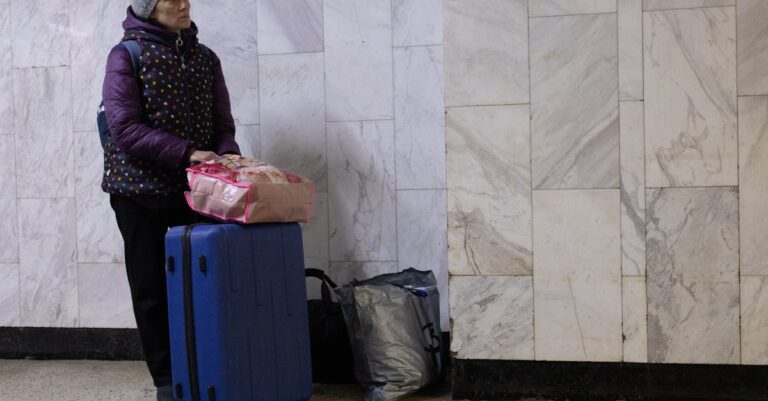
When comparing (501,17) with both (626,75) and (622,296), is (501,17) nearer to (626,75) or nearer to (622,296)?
(626,75)

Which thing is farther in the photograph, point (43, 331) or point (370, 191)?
point (43, 331)

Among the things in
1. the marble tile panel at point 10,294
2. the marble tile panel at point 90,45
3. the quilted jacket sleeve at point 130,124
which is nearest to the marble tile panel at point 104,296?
the marble tile panel at point 10,294

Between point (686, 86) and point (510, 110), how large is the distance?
604 mm

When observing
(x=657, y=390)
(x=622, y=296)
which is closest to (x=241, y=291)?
(x=622, y=296)

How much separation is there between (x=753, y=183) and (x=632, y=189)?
40 cm

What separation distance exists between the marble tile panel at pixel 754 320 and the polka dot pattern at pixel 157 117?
6.55 feet

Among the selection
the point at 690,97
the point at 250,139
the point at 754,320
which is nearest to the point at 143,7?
the point at 250,139

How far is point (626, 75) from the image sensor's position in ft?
9.20

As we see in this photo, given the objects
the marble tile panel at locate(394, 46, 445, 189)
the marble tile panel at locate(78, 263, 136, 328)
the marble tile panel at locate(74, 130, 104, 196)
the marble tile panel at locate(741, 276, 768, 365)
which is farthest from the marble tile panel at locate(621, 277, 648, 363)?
the marble tile panel at locate(74, 130, 104, 196)

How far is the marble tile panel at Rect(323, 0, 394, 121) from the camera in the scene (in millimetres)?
3445

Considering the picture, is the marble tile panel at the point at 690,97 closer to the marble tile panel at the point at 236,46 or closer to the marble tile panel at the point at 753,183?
the marble tile panel at the point at 753,183

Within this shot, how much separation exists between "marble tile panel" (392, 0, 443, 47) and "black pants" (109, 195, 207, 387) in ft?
3.95

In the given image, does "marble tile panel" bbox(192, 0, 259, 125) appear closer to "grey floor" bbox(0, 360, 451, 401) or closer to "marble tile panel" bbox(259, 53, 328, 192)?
"marble tile panel" bbox(259, 53, 328, 192)

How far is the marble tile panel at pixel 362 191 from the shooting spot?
3467 mm
